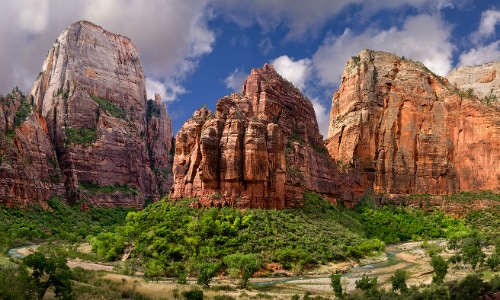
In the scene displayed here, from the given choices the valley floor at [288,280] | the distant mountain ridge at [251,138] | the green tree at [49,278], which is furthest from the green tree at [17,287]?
the distant mountain ridge at [251,138]

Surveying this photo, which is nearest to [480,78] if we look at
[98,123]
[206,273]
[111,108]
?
[111,108]

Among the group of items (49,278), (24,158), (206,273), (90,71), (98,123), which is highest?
Answer: (90,71)

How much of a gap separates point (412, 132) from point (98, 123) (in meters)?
84.9

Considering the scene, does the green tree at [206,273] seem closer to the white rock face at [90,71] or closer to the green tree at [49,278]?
the green tree at [49,278]

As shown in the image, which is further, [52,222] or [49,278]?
[52,222]

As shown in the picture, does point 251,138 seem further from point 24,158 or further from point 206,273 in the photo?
point 24,158

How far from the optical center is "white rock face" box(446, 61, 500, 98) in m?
141

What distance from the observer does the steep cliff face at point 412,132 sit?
111250 millimetres

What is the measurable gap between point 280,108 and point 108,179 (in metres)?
65.8

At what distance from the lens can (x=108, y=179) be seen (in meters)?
129

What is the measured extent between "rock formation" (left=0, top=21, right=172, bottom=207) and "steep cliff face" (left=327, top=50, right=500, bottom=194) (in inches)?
2376

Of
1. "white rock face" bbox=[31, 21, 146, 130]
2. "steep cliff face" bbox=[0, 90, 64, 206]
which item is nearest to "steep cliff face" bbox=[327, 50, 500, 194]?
"steep cliff face" bbox=[0, 90, 64, 206]

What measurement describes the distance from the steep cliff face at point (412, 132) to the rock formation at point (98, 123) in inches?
2376

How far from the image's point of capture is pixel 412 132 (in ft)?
379
